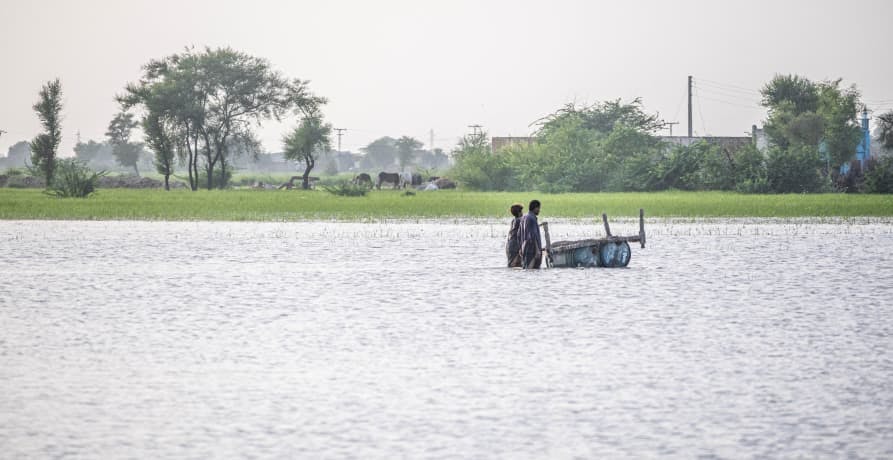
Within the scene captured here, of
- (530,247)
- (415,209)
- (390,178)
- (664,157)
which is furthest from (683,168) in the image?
(530,247)

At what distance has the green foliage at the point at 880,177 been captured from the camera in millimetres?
59906

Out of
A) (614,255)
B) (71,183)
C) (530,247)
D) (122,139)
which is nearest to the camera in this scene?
(530,247)

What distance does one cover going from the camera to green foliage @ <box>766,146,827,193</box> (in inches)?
2429

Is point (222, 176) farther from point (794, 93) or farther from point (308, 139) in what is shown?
point (794, 93)

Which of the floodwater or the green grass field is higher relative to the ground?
the green grass field

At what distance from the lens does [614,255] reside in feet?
65.3

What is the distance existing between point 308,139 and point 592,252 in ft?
241

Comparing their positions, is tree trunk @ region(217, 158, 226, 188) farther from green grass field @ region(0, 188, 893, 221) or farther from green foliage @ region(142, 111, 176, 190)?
green grass field @ region(0, 188, 893, 221)

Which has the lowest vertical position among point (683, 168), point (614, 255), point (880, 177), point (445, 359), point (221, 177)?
point (445, 359)

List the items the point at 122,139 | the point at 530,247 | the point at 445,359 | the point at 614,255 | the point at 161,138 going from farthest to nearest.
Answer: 1. the point at 122,139
2. the point at 161,138
3. the point at 614,255
4. the point at 530,247
5. the point at 445,359

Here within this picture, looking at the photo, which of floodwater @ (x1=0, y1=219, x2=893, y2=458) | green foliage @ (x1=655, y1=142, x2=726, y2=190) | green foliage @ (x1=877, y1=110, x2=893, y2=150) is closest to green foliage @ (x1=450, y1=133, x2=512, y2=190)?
green foliage @ (x1=655, y1=142, x2=726, y2=190)

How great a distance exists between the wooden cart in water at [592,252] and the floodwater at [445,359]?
0.39m

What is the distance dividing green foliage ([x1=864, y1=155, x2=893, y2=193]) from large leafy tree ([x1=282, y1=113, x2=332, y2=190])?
42.9 m

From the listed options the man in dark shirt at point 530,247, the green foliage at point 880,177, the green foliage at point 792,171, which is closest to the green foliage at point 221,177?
the green foliage at point 792,171
